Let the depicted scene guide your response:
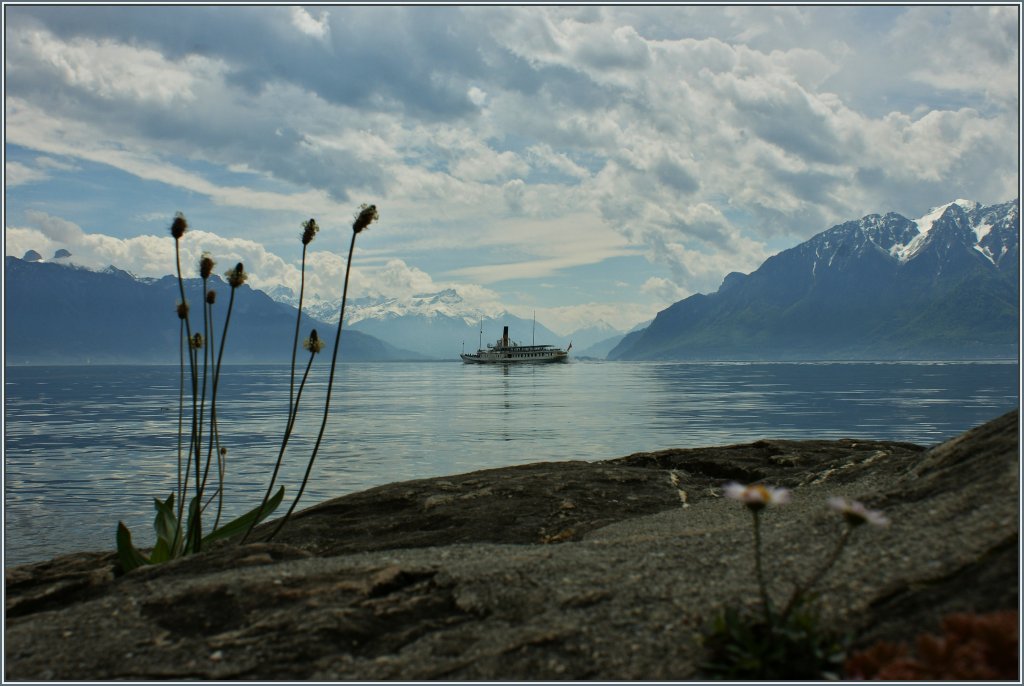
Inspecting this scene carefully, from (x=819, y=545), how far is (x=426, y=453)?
30.0 metres

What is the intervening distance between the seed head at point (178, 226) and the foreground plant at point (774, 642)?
898 cm

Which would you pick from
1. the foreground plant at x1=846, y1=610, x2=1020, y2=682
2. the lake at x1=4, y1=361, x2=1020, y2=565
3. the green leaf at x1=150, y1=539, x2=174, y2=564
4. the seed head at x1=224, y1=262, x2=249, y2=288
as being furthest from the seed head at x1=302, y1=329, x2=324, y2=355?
the lake at x1=4, y1=361, x2=1020, y2=565

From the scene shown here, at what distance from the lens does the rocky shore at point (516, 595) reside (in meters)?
6.61

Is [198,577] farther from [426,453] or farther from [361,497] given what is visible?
[426,453]

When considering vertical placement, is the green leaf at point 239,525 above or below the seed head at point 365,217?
below

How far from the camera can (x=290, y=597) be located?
27.1ft

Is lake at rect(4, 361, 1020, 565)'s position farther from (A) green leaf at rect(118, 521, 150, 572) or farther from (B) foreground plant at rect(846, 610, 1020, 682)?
(B) foreground plant at rect(846, 610, 1020, 682)

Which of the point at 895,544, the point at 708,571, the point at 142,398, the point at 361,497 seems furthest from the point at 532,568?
the point at 142,398

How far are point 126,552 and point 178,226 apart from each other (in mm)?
4868

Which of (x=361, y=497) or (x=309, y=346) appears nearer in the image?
(x=309, y=346)

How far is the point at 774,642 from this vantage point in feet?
20.2

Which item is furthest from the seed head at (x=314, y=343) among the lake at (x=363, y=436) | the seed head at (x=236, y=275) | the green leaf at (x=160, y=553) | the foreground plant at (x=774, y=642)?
the lake at (x=363, y=436)

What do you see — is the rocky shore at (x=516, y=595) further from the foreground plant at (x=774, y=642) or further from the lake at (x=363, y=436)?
the lake at (x=363, y=436)

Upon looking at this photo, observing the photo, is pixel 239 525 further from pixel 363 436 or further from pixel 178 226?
pixel 363 436
